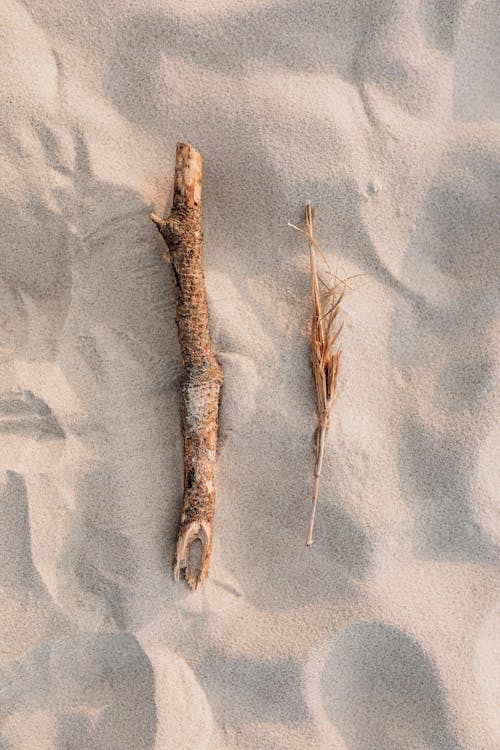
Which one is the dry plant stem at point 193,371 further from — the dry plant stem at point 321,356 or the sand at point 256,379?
the dry plant stem at point 321,356

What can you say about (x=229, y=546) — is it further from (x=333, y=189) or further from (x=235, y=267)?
(x=333, y=189)

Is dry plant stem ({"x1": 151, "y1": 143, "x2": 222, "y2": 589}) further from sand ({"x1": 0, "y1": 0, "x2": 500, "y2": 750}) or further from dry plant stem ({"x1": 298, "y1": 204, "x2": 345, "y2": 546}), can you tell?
dry plant stem ({"x1": 298, "y1": 204, "x2": 345, "y2": 546})

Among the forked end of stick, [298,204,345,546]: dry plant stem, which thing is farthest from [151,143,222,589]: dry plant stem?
[298,204,345,546]: dry plant stem

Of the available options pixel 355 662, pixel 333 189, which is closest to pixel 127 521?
pixel 355 662

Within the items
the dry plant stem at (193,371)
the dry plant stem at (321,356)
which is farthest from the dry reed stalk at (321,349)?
the dry plant stem at (193,371)

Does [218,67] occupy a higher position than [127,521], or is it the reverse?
[218,67]

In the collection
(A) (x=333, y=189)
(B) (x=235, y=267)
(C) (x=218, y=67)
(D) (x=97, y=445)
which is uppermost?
(C) (x=218, y=67)

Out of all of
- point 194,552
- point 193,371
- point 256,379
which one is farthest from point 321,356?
point 194,552
